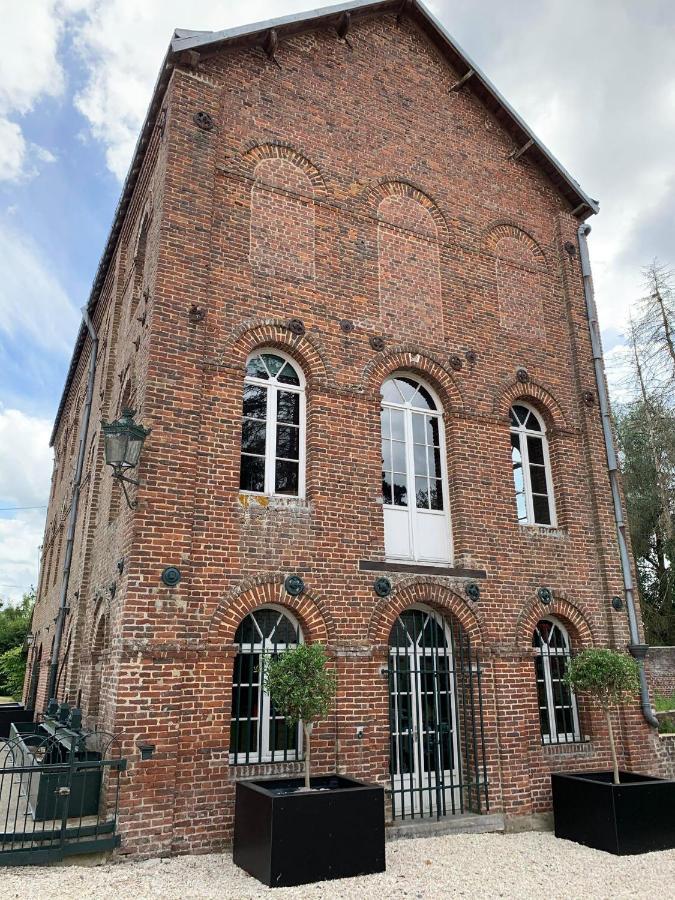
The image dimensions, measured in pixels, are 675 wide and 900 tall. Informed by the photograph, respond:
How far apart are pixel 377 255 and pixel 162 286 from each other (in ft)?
12.0

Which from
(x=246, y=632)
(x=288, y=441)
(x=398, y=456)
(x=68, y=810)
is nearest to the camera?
(x=68, y=810)

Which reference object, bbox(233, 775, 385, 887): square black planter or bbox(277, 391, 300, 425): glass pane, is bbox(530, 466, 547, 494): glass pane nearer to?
bbox(277, 391, 300, 425): glass pane

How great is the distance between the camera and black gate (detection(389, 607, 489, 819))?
861 cm

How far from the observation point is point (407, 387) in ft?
34.3

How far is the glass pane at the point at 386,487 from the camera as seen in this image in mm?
9647

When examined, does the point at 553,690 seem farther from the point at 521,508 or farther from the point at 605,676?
the point at 521,508

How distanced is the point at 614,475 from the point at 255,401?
644 cm

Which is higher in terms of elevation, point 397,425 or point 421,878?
point 397,425

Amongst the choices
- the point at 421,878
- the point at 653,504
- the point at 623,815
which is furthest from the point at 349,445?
the point at 653,504

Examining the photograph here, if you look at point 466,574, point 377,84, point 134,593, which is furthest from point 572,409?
point 134,593

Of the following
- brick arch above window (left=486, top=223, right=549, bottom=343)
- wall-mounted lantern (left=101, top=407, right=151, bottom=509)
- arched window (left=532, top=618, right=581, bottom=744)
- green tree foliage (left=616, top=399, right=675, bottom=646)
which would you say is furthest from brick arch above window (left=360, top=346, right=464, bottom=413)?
green tree foliage (left=616, top=399, right=675, bottom=646)

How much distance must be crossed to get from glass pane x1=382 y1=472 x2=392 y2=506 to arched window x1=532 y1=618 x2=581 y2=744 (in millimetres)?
2992

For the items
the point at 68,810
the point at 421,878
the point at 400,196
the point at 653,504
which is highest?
the point at 400,196

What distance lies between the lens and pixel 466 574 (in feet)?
31.5
